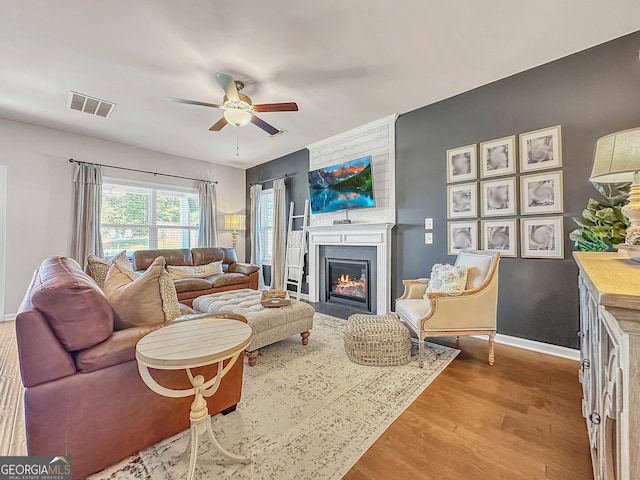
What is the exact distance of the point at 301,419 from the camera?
1673 millimetres

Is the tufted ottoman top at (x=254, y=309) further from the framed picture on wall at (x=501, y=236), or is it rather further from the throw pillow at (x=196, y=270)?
the framed picture on wall at (x=501, y=236)

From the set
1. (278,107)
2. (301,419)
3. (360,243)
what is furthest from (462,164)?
(301,419)

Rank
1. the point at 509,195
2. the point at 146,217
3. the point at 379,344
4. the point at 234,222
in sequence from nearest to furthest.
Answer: the point at 379,344
the point at 509,195
the point at 146,217
the point at 234,222

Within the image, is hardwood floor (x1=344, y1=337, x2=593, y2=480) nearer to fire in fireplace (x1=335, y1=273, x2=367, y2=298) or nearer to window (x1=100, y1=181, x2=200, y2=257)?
fire in fireplace (x1=335, y1=273, x2=367, y2=298)

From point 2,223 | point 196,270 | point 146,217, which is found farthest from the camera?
point 146,217

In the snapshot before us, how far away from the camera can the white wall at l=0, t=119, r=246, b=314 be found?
377 cm

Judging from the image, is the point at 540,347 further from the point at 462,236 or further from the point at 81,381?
the point at 81,381

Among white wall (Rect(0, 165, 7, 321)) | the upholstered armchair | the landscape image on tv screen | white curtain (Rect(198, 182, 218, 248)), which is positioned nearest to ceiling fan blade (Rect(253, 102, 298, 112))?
the landscape image on tv screen

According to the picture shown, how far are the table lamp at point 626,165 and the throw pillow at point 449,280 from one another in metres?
1.26

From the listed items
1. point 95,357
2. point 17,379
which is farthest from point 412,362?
point 17,379

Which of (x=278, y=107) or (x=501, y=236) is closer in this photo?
(x=278, y=107)

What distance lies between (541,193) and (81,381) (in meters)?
3.62

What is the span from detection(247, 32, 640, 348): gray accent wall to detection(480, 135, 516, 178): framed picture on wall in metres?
0.09

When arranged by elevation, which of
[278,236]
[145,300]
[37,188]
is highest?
[37,188]
